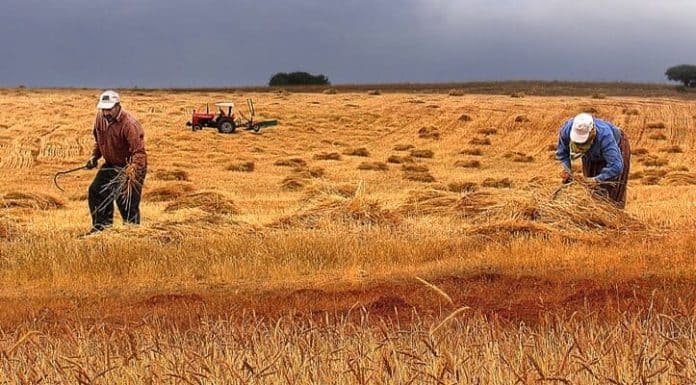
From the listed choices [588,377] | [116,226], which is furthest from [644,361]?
[116,226]

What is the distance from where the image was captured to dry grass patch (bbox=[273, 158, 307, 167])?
82.1ft

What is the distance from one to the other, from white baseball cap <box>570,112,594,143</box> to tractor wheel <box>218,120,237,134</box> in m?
20.7

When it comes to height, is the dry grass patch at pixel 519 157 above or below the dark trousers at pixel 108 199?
below

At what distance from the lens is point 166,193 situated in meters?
18.1

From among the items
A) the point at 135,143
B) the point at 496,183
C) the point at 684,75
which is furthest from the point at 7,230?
the point at 684,75

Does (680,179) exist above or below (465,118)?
below

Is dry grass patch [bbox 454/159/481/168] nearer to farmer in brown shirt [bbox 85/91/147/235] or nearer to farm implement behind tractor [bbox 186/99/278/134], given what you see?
farm implement behind tractor [bbox 186/99/278/134]

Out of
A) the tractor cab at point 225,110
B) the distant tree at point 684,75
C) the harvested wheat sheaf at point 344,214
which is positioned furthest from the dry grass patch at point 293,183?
the distant tree at point 684,75

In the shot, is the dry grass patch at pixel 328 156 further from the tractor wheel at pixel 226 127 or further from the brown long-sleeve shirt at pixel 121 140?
the brown long-sleeve shirt at pixel 121 140

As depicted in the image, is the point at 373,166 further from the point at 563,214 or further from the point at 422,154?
the point at 563,214

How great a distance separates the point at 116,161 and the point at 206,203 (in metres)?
4.19

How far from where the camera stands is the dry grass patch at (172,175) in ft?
69.9

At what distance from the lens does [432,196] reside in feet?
51.0

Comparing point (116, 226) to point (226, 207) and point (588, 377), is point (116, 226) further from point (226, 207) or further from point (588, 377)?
point (588, 377)
